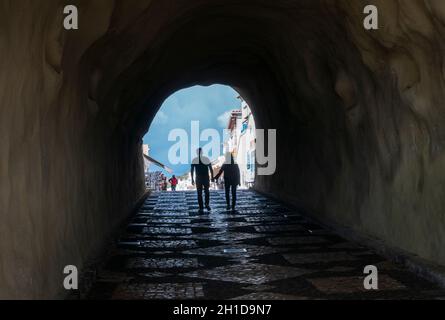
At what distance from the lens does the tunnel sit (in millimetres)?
4352

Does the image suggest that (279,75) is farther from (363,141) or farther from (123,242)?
(123,242)

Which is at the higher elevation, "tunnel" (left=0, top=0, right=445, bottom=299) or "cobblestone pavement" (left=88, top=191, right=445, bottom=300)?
"tunnel" (left=0, top=0, right=445, bottom=299)

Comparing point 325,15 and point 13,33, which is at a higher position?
point 325,15

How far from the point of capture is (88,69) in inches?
274

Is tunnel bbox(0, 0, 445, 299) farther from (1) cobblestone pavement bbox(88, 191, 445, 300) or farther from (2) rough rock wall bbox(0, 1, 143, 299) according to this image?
(1) cobblestone pavement bbox(88, 191, 445, 300)

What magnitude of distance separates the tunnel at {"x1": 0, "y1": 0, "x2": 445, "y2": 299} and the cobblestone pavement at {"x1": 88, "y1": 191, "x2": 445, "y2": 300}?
464 mm

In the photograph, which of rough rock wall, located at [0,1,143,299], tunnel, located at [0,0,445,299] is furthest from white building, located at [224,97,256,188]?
rough rock wall, located at [0,1,143,299]

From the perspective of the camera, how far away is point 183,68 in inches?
555

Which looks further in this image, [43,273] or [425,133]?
[425,133]

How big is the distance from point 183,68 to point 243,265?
7.81 metres

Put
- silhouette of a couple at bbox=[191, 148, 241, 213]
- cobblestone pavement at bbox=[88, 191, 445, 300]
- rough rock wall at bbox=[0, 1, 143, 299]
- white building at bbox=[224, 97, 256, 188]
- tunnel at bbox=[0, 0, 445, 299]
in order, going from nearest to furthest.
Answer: rough rock wall at bbox=[0, 1, 143, 299] < tunnel at bbox=[0, 0, 445, 299] < cobblestone pavement at bbox=[88, 191, 445, 300] < silhouette of a couple at bbox=[191, 148, 241, 213] < white building at bbox=[224, 97, 256, 188]

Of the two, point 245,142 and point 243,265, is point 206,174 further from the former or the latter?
point 245,142

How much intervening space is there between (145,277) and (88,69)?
8.50ft

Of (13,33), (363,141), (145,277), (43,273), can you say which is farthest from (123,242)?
(13,33)
